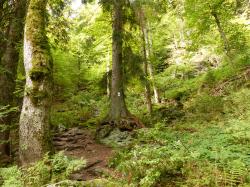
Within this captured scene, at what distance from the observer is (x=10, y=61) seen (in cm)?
928

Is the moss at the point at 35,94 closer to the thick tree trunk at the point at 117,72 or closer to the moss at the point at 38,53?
the moss at the point at 38,53

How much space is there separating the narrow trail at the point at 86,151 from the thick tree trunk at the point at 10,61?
1878 millimetres

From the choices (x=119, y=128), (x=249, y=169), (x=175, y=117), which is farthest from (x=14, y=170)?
(x=175, y=117)

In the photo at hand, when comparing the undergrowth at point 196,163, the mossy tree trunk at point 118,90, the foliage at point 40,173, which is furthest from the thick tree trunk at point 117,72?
the foliage at point 40,173

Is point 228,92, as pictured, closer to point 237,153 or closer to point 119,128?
point 119,128

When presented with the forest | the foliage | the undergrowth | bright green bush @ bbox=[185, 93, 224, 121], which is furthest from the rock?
the foliage

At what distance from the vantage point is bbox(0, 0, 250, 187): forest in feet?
17.5

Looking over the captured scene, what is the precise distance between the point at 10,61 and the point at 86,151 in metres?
3.76

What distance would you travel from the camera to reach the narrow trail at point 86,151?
7359mm

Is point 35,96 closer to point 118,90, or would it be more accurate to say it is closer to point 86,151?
point 86,151

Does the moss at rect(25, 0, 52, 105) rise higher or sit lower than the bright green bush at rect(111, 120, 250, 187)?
higher

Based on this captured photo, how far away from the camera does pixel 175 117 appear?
13195 mm

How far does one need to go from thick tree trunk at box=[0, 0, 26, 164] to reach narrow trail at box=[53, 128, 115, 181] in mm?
1878

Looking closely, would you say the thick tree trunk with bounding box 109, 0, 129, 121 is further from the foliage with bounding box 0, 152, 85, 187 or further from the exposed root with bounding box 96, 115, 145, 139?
the foliage with bounding box 0, 152, 85, 187
